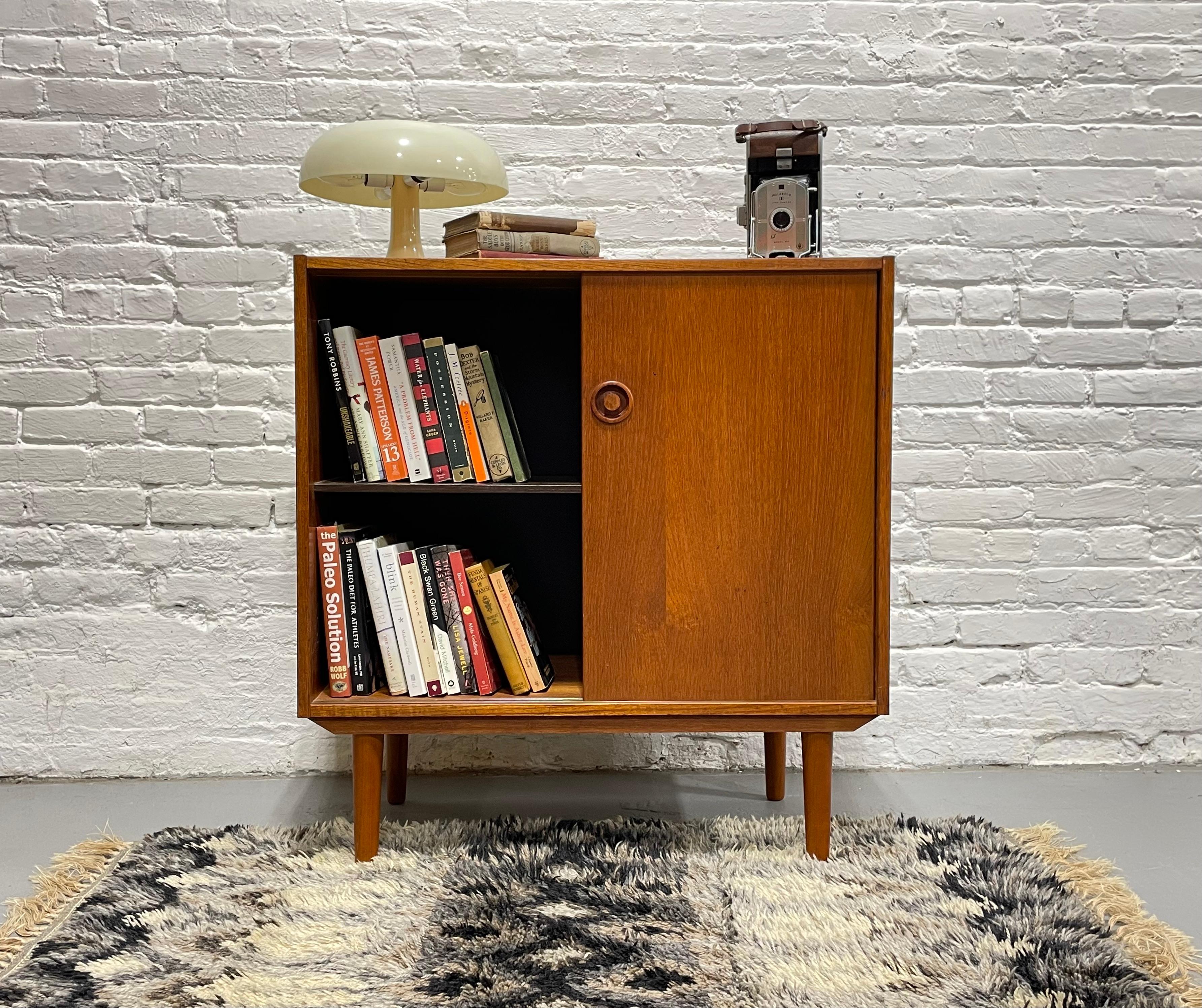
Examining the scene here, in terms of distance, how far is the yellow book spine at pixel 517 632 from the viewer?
1620 mm

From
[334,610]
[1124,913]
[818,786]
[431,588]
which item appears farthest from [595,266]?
[1124,913]

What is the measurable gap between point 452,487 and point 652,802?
0.77 meters

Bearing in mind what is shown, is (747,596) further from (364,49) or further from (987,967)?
(364,49)

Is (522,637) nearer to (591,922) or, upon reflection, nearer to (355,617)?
(355,617)

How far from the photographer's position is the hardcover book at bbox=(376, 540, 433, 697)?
1.59 m

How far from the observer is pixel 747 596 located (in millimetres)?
1567

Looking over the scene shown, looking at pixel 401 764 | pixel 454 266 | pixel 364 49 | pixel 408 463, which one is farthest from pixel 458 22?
pixel 401 764

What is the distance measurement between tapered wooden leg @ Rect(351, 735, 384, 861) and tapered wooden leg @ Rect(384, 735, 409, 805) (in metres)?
0.32

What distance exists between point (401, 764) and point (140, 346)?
3.26 feet

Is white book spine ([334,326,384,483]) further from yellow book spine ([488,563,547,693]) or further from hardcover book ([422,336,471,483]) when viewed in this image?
yellow book spine ([488,563,547,693])

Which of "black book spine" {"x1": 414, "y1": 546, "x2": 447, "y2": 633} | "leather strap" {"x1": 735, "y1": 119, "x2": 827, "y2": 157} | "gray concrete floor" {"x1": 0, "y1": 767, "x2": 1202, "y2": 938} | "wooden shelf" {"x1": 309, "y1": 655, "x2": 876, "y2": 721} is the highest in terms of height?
"leather strap" {"x1": 735, "y1": 119, "x2": 827, "y2": 157}

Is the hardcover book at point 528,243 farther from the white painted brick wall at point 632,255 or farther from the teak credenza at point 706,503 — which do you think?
the white painted brick wall at point 632,255

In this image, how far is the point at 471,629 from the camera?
1614mm

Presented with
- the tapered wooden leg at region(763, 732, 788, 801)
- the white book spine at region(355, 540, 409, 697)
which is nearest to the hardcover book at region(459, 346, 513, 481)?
the white book spine at region(355, 540, 409, 697)
